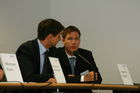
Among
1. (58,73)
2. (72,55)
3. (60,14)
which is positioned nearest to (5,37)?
(60,14)

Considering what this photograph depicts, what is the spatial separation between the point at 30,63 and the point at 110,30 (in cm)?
200

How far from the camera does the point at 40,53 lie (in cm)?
354

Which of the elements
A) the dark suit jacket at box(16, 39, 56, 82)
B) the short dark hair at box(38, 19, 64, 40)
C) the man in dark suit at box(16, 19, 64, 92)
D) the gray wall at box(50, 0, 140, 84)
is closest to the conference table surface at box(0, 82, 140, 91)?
the man in dark suit at box(16, 19, 64, 92)

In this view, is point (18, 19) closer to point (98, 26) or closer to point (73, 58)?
point (98, 26)

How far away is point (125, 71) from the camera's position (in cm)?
367

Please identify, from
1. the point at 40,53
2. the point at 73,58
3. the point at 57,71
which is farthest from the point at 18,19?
the point at 57,71

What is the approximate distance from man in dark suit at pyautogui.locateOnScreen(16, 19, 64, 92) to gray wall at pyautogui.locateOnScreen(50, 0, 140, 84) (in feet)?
4.69

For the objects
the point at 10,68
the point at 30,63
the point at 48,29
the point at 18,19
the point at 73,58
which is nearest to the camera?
the point at 10,68

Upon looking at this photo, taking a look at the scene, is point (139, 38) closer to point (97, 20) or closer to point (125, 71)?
point (97, 20)

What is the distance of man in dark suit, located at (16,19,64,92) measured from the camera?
3305 millimetres

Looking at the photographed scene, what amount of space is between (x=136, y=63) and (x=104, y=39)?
564 millimetres

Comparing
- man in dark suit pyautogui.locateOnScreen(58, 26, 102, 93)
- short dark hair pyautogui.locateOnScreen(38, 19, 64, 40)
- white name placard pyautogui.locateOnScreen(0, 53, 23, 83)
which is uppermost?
short dark hair pyautogui.locateOnScreen(38, 19, 64, 40)

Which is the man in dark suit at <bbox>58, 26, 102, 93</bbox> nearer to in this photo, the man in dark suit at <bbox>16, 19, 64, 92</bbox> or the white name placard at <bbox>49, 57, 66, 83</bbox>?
the man in dark suit at <bbox>16, 19, 64, 92</bbox>

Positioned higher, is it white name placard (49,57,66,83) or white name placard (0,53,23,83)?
white name placard (0,53,23,83)
